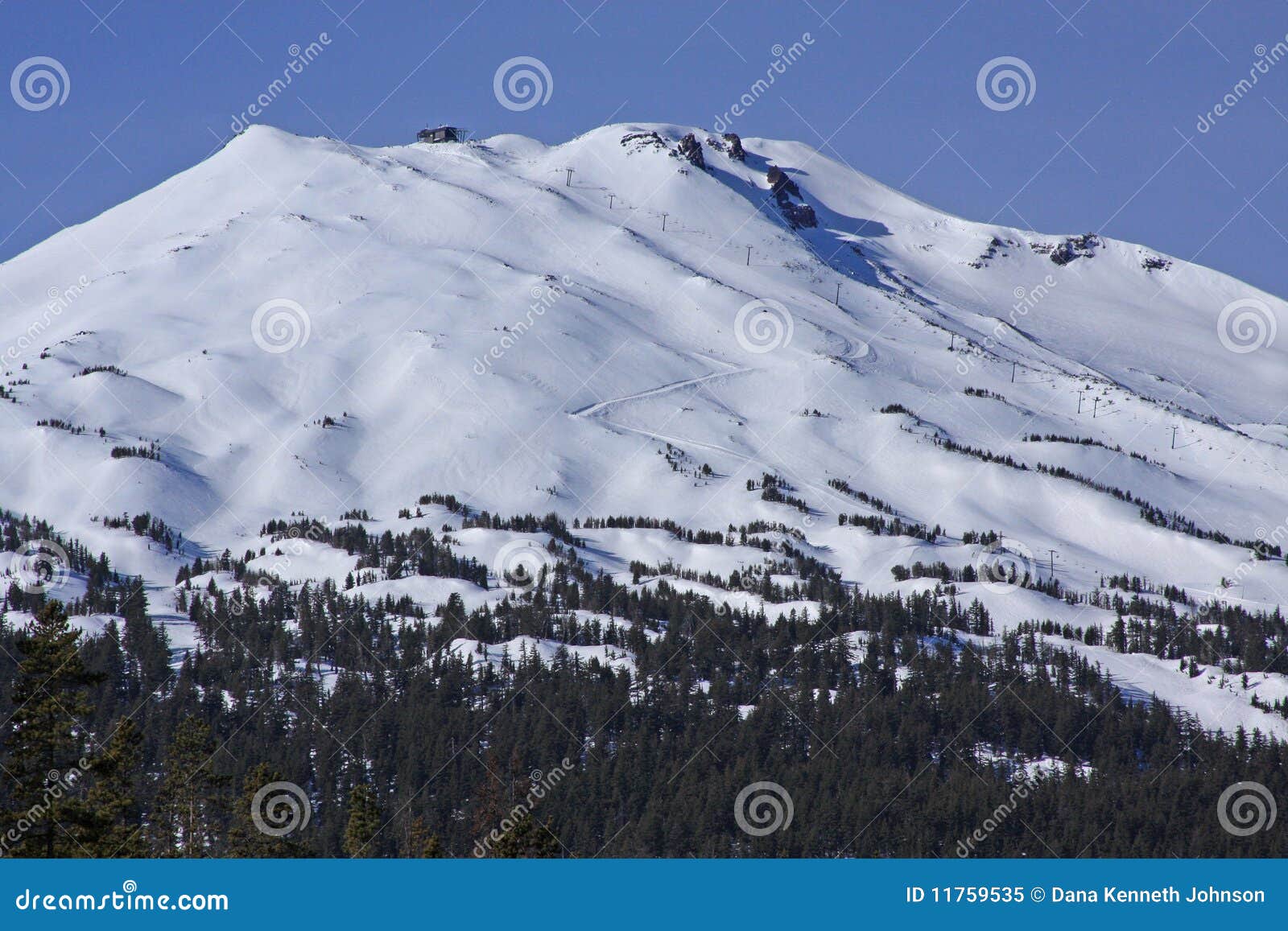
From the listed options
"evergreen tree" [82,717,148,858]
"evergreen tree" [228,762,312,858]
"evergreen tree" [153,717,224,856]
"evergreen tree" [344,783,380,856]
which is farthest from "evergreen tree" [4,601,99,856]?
"evergreen tree" [344,783,380,856]

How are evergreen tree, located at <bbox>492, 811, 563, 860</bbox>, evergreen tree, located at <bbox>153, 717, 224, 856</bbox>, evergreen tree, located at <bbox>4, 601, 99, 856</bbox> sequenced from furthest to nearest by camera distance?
evergreen tree, located at <bbox>153, 717, 224, 856</bbox>, evergreen tree, located at <bbox>492, 811, 563, 860</bbox>, evergreen tree, located at <bbox>4, 601, 99, 856</bbox>

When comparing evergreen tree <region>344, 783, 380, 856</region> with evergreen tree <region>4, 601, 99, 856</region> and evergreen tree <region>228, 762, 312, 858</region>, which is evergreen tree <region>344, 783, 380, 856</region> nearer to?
evergreen tree <region>228, 762, 312, 858</region>

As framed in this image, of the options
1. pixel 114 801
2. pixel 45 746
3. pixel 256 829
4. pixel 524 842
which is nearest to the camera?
pixel 45 746

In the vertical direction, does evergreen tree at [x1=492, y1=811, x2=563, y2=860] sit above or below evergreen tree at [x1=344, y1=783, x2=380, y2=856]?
below

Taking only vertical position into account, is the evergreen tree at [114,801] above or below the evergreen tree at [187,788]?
below

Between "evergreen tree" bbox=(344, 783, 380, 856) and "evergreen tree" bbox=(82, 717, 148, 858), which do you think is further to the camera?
"evergreen tree" bbox=(344, 783, 380, 856)

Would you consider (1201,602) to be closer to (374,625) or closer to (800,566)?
(800,566)

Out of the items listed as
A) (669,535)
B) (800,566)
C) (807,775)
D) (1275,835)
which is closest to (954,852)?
(807,775)

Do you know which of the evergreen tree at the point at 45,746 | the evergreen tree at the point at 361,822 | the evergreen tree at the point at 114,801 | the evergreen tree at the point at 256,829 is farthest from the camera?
the evergreen tree at the point at 361,822

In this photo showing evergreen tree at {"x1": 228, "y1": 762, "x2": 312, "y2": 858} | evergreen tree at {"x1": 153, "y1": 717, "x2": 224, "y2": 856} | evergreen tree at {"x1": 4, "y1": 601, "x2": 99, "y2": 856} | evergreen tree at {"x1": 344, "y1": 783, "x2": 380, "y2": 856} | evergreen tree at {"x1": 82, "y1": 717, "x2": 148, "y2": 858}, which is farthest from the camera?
evergreen tree at {"x1": 344, "y1": 783, "x2": 380, "y2": 856}

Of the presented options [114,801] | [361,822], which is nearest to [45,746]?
[114,801]

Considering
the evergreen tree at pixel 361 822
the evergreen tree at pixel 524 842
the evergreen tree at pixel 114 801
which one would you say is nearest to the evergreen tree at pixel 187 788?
the evergreen tree at pixel 114 801

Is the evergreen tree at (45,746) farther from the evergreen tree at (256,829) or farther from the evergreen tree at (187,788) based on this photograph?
the evergreen tree at (256,829)

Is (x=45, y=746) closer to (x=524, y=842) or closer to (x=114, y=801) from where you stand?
(x=114, y=801)
